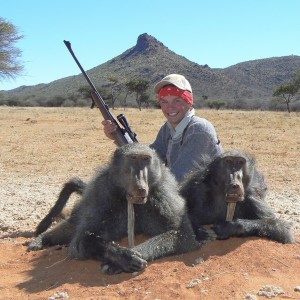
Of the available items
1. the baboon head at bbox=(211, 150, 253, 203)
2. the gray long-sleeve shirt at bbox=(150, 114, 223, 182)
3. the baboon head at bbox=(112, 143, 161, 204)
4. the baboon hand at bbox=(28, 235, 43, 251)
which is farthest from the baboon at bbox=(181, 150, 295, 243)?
the baboon hand at bbox=(28, 235, 43, 251)

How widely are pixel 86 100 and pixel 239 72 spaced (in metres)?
29.5

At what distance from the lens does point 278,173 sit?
9.13 metres

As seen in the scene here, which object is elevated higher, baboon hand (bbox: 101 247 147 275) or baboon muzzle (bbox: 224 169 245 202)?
baboon muzzle (bbox: 224 169 245 202)

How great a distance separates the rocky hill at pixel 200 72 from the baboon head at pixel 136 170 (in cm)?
5865

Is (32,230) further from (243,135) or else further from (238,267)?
(243,135)

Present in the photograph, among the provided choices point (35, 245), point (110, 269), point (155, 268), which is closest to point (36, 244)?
point (35, 245)

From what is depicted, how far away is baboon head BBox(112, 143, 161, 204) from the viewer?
12.4 ft

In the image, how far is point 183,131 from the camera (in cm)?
550

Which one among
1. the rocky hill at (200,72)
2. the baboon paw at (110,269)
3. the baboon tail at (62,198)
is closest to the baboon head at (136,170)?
the baboon paw at (110,269)

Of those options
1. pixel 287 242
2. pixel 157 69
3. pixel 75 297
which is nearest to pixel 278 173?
pixel 287 242

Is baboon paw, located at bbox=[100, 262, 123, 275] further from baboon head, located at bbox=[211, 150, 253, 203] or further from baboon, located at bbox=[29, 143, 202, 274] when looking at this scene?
baboon head, located at bbox=[211, 150, 253, 203]

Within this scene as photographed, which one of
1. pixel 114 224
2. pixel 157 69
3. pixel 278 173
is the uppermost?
pixel 157 69

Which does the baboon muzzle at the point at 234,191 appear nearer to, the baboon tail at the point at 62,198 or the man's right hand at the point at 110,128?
the man's right hand at the point at 110,128

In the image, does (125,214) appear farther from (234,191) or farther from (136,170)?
(234,191)
